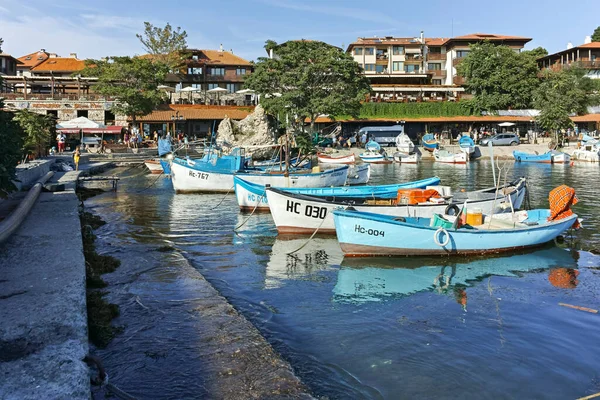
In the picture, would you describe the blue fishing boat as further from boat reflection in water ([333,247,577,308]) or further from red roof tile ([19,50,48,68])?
red roof tile ([19,50,48,68])

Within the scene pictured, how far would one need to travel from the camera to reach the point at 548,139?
62.5 metres

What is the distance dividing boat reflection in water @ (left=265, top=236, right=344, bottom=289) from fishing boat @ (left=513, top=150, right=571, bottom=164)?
4027 centimetres

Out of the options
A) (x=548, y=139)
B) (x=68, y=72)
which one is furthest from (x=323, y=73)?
(x=68, y=72)

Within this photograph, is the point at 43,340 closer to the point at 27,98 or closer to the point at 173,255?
the point at 173,255

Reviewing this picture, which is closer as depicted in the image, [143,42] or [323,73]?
[323,73]

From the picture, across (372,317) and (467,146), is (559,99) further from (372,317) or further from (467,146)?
(372,317)

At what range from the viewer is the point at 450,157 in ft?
170

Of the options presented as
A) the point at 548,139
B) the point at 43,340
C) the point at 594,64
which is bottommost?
the point at 43,340

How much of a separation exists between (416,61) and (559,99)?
25.8 meters

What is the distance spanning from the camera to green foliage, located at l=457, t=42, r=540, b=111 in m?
66.9

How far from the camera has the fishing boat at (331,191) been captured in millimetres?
19203

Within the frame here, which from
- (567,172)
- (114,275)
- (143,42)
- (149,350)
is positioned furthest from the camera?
(143,42)

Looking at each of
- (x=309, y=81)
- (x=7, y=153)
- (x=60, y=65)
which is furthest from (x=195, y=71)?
(x=7, y=153)

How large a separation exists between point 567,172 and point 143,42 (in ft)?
177
